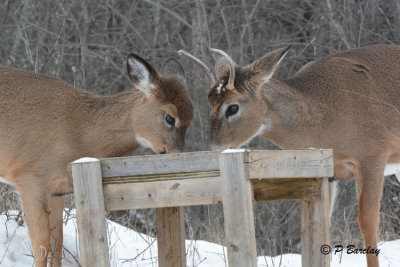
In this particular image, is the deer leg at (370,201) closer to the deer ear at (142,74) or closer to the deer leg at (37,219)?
the deer ear at (142,74)

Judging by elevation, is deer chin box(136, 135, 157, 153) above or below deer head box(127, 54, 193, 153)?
below

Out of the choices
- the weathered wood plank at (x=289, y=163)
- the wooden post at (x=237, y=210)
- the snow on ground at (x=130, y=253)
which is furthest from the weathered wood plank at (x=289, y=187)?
the snow on ground at (x=130, y=253)

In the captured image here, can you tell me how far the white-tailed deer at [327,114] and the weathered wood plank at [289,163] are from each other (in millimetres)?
2165

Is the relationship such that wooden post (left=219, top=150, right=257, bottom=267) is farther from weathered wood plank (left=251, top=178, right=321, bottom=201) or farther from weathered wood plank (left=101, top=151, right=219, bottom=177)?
weathered wood plank (left=251, top=178, right=321, bottom=201)

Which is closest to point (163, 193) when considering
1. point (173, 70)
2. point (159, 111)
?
point (159, 111)

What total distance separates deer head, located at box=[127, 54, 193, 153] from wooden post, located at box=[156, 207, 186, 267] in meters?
0.88

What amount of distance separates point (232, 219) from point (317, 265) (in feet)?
3.94

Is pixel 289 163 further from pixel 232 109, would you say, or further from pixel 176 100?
pixel 232 109

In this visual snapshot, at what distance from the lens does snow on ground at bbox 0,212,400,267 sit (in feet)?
23.5

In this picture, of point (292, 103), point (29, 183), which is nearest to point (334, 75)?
point (292, 103)

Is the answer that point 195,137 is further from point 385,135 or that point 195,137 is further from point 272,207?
point 385,135

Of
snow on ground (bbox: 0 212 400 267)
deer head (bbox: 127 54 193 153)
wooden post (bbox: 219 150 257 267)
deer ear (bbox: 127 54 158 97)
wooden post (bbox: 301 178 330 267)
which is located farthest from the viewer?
snow on ground (bbox: 0 212 400 267)

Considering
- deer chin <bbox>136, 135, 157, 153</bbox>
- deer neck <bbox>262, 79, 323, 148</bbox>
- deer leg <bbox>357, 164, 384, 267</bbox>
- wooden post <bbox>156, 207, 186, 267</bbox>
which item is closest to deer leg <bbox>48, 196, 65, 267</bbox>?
deer chin <bbox>136, 135, 157, 153</bbox>

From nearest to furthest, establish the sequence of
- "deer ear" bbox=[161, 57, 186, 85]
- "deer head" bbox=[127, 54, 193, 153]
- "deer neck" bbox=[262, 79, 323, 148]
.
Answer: "deer head" bbox=[127, 54, 193, 153], "deer ear" bbox=[161, 57, 186, 85], "deer neck" bbox=[262, 79, 323, 148]
